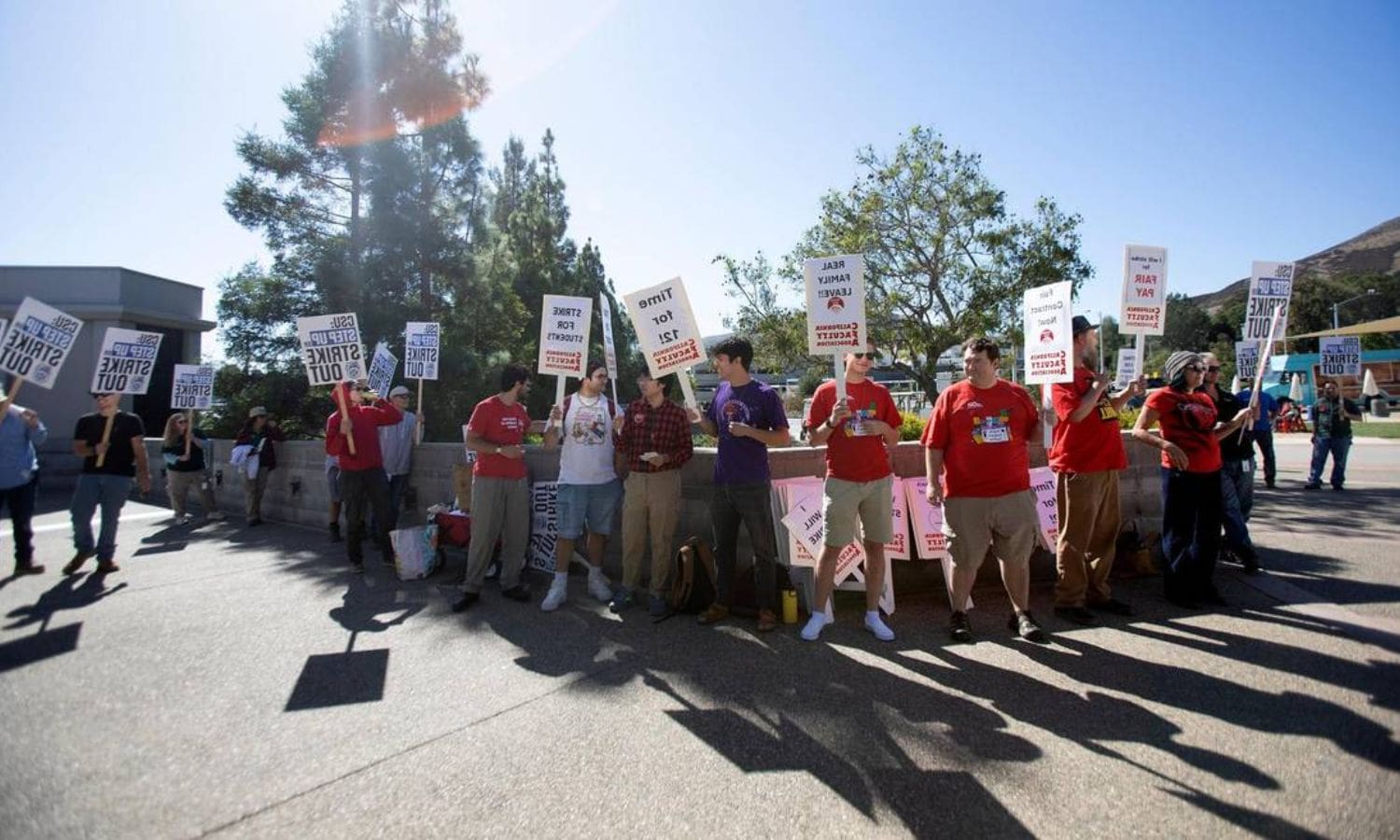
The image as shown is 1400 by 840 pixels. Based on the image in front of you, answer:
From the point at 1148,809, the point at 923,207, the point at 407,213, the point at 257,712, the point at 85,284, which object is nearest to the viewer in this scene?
the point at 1148,809

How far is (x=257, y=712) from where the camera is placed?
3660 millimetres

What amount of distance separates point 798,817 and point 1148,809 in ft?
4.39

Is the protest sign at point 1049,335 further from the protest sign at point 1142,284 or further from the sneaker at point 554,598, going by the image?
the sneaker at point 554,598

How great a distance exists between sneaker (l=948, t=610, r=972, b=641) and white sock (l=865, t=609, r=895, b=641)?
15.4 inches

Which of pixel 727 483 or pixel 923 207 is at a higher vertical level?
pixel 923 207

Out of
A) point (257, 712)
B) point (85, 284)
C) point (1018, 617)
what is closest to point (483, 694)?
point (257, 712)

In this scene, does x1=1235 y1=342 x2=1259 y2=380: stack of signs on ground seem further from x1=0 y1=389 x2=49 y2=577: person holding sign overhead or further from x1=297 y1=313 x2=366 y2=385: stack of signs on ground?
x1=0 y1=389 x2=49 y2=577: person holding sign overhead

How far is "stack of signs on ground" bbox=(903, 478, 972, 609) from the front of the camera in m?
5.36

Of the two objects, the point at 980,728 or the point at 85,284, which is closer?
the point at 980,728

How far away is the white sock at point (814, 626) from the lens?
4.48 meters

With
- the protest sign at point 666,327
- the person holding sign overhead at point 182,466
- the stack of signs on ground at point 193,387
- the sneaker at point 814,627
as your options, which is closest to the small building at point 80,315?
the stack of signs on ground at point 193,387

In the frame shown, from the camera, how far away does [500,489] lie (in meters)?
5.80

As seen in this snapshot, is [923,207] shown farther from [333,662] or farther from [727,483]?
[333,662]

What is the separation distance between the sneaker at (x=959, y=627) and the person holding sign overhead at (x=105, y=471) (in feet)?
25.7
